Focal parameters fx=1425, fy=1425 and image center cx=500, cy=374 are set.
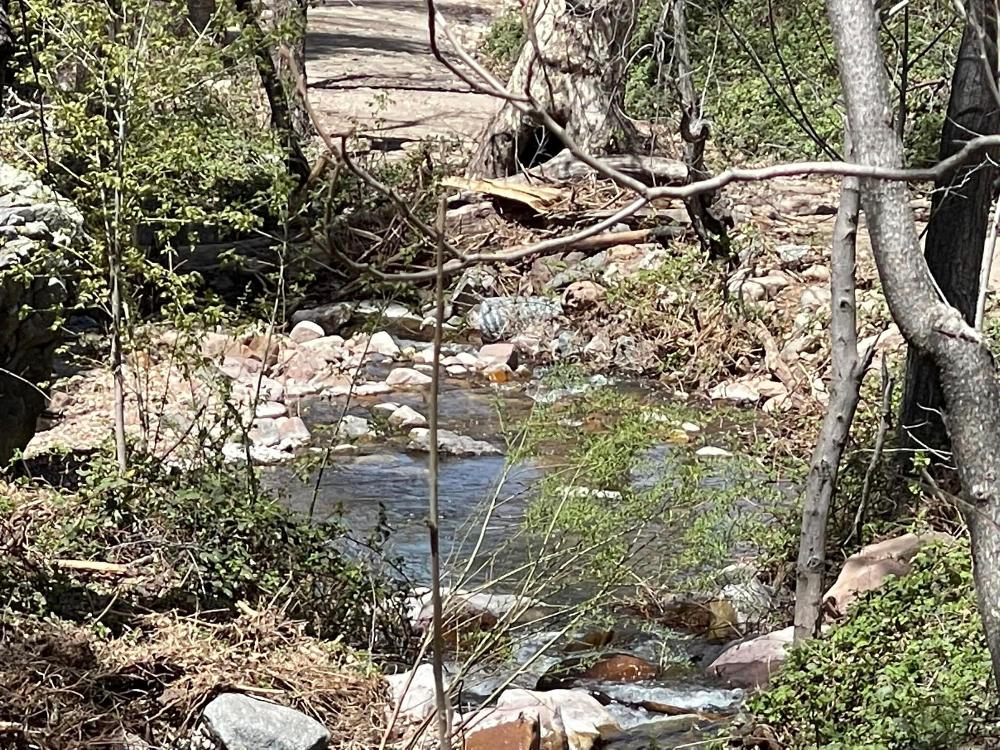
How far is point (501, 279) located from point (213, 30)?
6.02 m

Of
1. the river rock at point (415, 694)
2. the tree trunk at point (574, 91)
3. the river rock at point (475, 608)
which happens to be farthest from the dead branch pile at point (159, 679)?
the tree trunk at point (574, 91)

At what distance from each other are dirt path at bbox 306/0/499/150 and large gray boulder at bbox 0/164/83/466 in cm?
552

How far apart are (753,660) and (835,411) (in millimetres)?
1169

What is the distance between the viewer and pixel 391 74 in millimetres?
19516

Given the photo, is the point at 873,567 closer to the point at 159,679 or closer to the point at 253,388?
the point at 159,679

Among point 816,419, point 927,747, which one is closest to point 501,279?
point 816,419

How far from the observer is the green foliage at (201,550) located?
5.01 metres

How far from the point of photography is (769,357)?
9.80m

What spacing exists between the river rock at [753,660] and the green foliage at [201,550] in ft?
4.34

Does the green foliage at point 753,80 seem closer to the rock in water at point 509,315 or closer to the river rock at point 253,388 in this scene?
the rock in water at point 509,315

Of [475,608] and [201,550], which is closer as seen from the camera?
[201,550]

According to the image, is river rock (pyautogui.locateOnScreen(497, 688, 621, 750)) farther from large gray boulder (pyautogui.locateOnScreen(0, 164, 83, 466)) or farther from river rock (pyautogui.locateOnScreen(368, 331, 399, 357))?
river rock (pyautogui.locateOnScreen(368, 331, 399, 357))

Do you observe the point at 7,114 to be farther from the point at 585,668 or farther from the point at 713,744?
the point at 713,744

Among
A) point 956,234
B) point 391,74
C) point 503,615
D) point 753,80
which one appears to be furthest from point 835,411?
point 391,74
